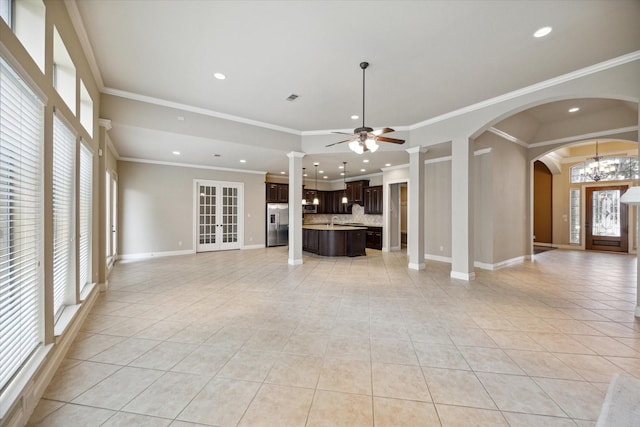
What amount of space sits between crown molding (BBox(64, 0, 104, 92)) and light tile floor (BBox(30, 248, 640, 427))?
318 centimetres

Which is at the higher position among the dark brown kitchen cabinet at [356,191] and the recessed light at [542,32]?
the recessed light at [542,32]

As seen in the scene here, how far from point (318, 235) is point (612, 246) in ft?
31.9

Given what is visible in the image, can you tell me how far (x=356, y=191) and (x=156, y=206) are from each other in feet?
21.7

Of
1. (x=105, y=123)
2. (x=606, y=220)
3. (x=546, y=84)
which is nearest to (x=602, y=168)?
(x=606, y=220)

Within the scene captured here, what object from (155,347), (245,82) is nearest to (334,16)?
(245,82)

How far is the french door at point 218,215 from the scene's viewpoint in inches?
333

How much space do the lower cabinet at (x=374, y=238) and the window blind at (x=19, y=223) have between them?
8269 mm

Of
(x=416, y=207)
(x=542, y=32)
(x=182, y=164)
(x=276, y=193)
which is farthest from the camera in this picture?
(x=276, y=193)

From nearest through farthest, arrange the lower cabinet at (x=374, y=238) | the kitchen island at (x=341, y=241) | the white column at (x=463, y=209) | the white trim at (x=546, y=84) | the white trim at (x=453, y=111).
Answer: the white trim at (x=546, y=84), the white trim at (x=453, y=111), the white column at (x=463, y=209), the kitchen island at (x=341, y=241), the lower cabinet at (x=374, y=238)

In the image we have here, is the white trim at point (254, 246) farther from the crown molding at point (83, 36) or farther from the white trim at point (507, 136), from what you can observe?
the white trim at point (507, 136)

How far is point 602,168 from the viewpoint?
8.48 metres

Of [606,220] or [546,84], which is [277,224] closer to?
[546,84]

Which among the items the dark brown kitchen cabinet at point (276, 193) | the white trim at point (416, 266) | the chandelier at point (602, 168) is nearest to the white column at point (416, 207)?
the white trim at point (416, 266)

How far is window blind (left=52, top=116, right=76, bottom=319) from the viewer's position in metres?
2.42
